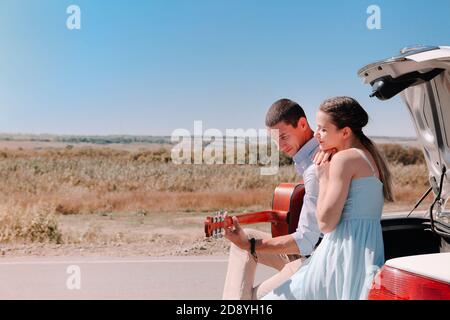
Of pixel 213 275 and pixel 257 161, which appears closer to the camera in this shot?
pixel 213 275

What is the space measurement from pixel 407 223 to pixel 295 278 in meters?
1.22

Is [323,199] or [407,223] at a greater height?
[323,199]

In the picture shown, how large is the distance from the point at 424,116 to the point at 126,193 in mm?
20924

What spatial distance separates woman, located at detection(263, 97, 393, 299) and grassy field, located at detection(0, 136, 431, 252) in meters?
6.73

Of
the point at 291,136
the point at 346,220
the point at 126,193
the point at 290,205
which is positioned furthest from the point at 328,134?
the point at 126,193

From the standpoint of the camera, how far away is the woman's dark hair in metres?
2.63

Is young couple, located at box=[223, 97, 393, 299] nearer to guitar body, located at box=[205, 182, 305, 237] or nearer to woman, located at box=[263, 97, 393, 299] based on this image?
woman, located at box=[263, 97, 393, 299]

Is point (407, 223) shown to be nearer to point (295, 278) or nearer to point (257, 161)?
point (295, 278)

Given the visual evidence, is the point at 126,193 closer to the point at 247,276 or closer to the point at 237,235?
the point at 247,276

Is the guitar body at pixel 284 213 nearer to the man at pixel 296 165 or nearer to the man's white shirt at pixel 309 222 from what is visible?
the man at pixel 296 165

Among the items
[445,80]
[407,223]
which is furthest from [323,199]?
[407,223]

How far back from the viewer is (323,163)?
8.50ft

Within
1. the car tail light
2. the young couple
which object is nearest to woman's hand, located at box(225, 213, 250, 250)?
the young couple

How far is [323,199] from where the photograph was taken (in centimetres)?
247
